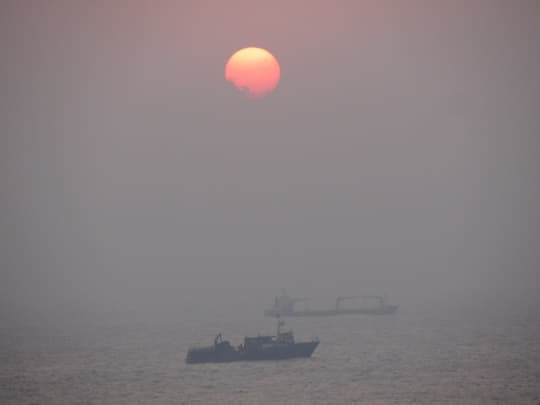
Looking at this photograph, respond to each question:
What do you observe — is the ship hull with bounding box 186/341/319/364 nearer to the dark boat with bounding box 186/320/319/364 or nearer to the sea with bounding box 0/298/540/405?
the dark boat with bounding box 186/320/319/364

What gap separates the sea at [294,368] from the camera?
7525 centimetres

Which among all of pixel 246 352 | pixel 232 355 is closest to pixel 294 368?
pixel 246 352

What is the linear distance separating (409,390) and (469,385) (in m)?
8.07

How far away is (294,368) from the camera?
9238cm

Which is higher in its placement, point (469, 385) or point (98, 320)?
point (98, 320)

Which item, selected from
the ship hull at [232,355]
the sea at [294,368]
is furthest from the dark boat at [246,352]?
the sea at [294,368]

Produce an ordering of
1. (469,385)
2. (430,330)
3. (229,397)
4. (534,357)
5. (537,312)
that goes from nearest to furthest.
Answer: (229,397) < (469,385) < (534,357) < (430,330) < (537,312)

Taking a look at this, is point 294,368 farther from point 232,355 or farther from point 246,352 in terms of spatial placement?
point 232,355

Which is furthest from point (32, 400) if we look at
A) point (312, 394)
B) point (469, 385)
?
point (469, 385)

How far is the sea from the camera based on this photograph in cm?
7525

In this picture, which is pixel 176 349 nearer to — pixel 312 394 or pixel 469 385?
pixel 312 394

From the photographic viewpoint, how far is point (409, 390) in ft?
253

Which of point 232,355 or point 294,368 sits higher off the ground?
point 232,355

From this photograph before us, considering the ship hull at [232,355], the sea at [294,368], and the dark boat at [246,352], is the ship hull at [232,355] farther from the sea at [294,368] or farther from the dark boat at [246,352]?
the sea at [294,368]
